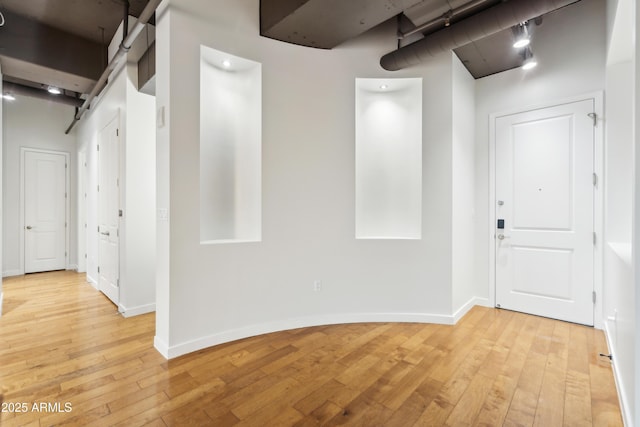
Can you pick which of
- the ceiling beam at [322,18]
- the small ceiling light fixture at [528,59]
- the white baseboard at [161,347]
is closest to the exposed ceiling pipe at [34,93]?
the ceiling beam at [322,18]

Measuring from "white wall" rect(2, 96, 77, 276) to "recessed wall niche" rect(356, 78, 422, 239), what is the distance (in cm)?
639

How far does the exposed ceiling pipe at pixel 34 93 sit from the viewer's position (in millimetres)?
4505

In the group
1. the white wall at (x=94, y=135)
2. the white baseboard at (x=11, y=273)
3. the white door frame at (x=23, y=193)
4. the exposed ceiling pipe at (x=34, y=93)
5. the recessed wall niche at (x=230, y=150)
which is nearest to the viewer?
the recessed wall niche at (x=230, y=150)

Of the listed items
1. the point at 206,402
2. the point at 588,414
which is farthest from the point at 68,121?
the point at 588,414

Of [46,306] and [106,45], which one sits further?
[106,45]

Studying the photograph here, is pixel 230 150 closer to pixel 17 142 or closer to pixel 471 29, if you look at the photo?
pixel 471 29

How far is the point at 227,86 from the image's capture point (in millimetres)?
3096

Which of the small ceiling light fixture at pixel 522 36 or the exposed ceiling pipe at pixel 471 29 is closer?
the exposed ceiling pipe at pixel 471 29

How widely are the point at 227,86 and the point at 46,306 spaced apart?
370cm

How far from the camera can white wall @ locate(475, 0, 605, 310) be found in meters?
3.10

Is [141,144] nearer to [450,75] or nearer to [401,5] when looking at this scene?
[401,5]

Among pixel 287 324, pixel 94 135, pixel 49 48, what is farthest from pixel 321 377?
pixel 94 135

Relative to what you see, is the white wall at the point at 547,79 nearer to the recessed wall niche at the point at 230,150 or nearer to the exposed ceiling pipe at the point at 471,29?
the exposed ceiling pipe at the point at 471,29

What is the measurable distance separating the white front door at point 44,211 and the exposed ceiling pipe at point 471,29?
22.2 ft
